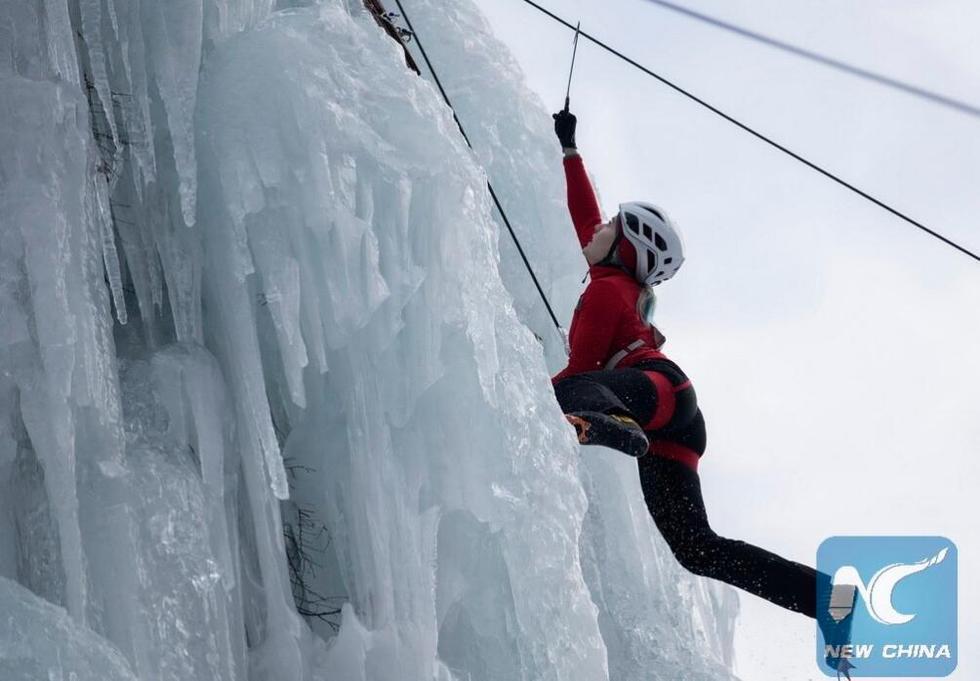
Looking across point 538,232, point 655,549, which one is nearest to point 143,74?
point 655,549

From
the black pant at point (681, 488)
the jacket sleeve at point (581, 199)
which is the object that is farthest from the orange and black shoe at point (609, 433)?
the jacket sleeve at point (581, 199)

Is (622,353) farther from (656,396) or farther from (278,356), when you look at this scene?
(278,356)

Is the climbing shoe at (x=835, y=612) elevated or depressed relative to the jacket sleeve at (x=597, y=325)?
depressed

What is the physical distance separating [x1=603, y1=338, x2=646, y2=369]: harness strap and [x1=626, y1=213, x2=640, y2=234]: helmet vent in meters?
0.39

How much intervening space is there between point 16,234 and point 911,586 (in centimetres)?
343

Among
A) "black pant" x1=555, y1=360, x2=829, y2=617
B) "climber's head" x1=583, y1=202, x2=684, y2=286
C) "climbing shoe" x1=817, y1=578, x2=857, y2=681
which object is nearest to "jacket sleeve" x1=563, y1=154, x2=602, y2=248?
"climber's head" x1=583, y1=202, x2=684, y2=286

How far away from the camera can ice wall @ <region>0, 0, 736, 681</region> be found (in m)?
3.04

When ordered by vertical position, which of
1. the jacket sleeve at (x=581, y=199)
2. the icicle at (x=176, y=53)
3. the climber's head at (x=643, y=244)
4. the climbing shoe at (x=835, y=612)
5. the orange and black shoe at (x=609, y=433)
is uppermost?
the jacket sleeve at (x=581, y=199)

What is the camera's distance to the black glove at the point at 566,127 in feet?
15.3

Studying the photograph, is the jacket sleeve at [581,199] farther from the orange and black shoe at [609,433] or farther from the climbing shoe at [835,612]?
the climbing shoe at [835,612]

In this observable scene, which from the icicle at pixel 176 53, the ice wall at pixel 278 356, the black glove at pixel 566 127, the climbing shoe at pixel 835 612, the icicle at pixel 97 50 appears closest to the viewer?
the ice wall at pixel 278 356

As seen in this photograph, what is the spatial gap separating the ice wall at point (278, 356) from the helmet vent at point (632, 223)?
2.05 feet

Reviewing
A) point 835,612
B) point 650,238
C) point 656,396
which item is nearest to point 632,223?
point 650,238

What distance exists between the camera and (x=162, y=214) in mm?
3602
